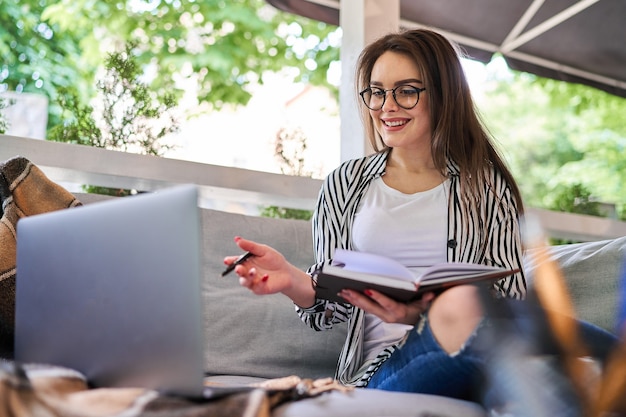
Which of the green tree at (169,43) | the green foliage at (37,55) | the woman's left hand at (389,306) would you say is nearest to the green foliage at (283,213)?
the woman's left hand at (389,306)

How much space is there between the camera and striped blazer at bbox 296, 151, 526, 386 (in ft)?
6.19

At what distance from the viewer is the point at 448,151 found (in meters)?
2.08

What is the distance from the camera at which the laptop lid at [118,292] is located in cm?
108

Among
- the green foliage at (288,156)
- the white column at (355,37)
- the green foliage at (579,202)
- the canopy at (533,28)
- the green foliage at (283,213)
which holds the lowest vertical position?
the green foliage at (283,213)

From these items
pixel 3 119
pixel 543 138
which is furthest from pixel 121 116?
pixel 543 138

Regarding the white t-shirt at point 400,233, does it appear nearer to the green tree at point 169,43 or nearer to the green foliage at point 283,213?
the green foliage at point 283,213

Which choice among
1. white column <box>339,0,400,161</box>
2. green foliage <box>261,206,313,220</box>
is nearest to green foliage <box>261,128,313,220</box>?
green foliage <box>261,206,313,220</box>

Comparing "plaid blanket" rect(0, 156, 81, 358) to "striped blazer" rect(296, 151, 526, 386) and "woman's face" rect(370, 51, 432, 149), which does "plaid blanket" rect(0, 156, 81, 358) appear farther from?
"woman's face" rect(370, 51, 432, 149)

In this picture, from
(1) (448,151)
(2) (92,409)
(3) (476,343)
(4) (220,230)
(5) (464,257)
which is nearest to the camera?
(2) (92,409)

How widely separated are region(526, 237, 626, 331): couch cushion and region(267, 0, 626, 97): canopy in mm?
1960

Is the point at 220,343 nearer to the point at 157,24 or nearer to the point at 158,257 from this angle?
the point at 158,257

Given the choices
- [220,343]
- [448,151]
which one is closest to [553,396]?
[448,151]

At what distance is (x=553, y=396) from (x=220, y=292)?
1246 millimetres

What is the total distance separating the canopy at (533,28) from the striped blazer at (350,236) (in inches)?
70.2
